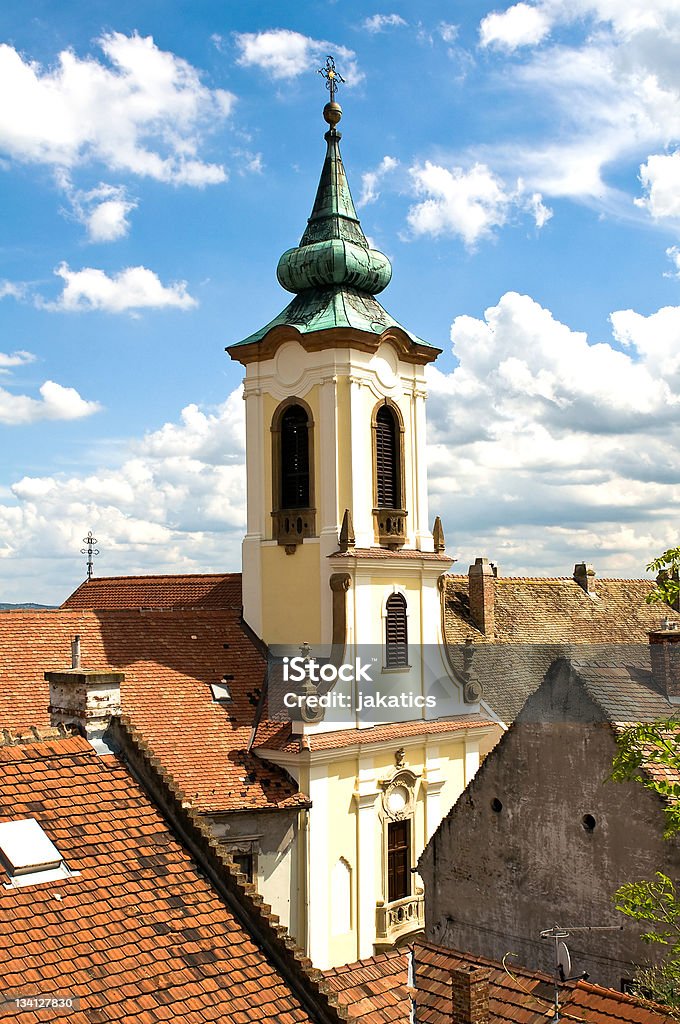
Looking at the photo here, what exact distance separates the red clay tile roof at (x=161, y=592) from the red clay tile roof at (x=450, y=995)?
48.1ft

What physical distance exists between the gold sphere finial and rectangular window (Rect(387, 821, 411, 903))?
61.0ft

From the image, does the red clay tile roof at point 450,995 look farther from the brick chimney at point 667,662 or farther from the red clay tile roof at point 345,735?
the red clay tile roof at point 345,735

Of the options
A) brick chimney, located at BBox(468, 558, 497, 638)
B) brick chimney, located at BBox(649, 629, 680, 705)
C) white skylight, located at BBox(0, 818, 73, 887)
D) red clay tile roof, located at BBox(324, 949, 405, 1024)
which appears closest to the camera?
white skylight, located at BBox(0, 818, 73, 887)

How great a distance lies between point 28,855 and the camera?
9438mm

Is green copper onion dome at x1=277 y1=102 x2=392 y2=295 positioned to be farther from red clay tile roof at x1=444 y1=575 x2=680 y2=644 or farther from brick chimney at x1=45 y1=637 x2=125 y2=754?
brick chimney at x1=45 y1=637 x2=125 y2=754

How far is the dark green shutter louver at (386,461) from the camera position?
25656 millimetres

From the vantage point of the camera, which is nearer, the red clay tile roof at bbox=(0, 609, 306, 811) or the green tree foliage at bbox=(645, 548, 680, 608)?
the green tree foliage at bbox=(645, 548, 680, 608)

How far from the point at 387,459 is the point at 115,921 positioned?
17695 mm

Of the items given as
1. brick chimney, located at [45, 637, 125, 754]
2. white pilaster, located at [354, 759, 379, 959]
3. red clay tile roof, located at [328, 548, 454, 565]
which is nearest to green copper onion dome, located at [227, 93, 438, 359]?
red clay tile roof, located at [328, 548, 454, 565]

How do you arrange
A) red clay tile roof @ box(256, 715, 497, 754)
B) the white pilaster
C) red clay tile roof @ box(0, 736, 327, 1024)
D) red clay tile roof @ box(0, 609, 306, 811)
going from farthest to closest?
the white pilaster < red clay tile roof @ box(256, 715, 497, 754) < red clay tile roof @ box(0, 609, 306, 811) < red clay tile roof @ box(0, 736, 327, 1024)

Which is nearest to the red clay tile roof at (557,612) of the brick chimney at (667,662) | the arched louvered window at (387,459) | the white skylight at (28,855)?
the arched louvered window at (387,459)

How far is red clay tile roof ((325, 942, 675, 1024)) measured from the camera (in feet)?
34.6

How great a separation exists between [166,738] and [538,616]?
18.7m

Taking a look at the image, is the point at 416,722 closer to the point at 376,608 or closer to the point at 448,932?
the point at 376,608
